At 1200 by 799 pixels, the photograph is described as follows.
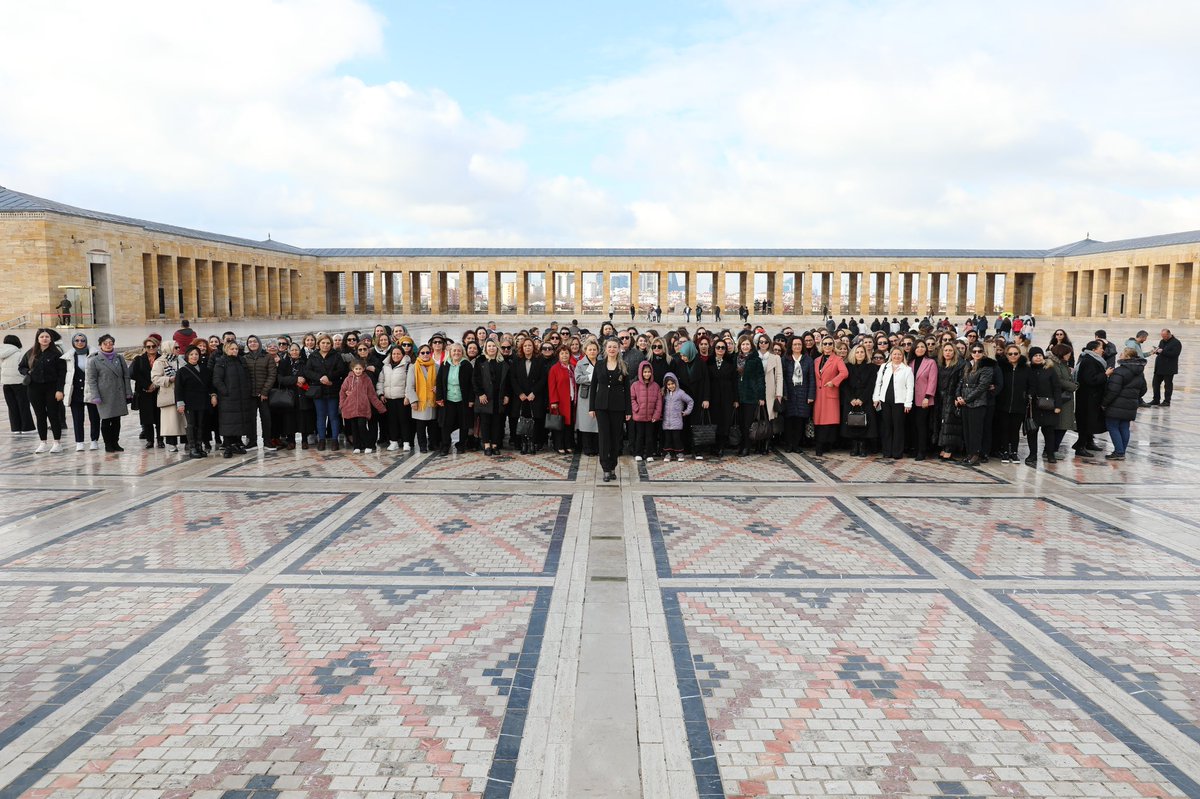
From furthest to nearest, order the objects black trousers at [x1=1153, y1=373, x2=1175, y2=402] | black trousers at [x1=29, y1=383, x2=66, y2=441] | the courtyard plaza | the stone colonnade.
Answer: the stone colonnade, black trousers at [x1=1153, y1=373, x2=1175, y2=402], black trousers at [x1=29, y1=383, x2=66, y2=441], the courtyard plaza

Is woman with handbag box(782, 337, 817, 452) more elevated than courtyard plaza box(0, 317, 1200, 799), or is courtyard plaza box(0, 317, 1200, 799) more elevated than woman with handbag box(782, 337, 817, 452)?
woman with handbag box(782, 337, 817, 452)

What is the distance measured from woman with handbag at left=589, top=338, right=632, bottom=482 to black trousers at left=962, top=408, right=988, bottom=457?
4.36 m

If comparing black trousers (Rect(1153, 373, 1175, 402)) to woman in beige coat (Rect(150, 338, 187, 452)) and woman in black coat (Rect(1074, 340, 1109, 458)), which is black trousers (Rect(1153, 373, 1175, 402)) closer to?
woman in black coat (Rect(1074, 340, 1109, 458))

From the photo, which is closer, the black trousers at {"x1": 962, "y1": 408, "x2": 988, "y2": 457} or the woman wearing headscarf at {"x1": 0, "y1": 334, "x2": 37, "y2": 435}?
the black trousers at {"x1": 962, "y1": 408, "x2": 988, "y2": 457}

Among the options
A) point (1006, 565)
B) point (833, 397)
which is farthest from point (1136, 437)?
point (1006, 565)

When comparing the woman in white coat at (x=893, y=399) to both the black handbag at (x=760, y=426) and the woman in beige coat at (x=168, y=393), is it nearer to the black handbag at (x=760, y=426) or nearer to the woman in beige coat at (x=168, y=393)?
the black handbag at (x=760, y=426)

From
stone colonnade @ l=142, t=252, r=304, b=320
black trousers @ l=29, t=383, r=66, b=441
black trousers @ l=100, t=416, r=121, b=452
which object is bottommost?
black trousers @ l=100, t=416, r=121, b=452

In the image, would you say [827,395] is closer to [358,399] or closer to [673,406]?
[673,406]

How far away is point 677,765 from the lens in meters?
3.27

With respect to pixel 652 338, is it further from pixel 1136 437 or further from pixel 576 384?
pixel 1136 437

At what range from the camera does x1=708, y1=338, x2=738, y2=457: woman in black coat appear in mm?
9633

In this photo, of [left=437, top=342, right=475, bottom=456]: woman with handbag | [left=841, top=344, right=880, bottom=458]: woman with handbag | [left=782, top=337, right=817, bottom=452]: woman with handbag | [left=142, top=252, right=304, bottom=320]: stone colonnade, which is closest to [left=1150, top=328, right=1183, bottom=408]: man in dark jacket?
[left=841, top=344, right=880, bottom=458]: woman with handbag

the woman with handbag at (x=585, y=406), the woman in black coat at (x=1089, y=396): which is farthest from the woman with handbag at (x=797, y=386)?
the woman in black coat at (x=1089, y=396)

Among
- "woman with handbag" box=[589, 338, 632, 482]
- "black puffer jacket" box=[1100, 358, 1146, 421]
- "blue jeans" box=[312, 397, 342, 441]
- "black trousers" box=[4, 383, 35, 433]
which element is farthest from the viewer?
"black trousers" box=[4, 383, 35, 433]
